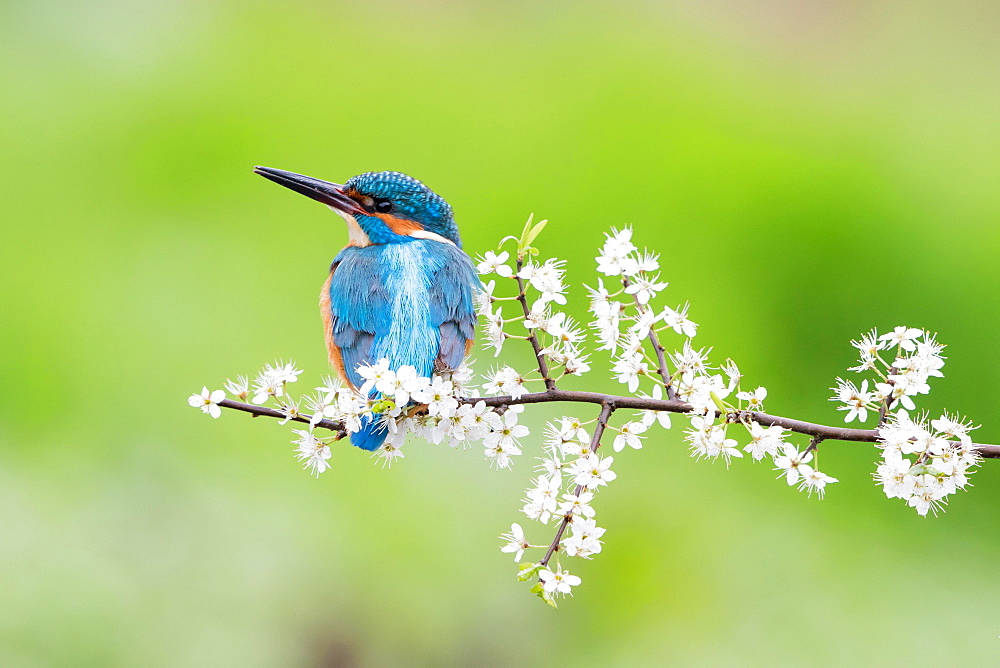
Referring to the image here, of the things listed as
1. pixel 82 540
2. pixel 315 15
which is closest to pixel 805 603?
pixel 82 540

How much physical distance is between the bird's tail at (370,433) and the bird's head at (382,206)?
20.2 inches

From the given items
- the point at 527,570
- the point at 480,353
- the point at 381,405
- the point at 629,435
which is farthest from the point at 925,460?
the point at 480,353

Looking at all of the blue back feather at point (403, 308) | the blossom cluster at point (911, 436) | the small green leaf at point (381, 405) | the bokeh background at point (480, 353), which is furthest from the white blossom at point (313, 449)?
the bokeh background at point (480, 353)

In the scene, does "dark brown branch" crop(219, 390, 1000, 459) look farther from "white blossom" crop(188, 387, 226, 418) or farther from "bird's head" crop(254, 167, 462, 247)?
"bird's head" crop(254, 167, 462, 247)

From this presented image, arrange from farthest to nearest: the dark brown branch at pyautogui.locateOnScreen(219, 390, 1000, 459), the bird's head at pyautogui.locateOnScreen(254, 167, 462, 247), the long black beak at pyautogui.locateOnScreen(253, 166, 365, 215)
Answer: the bird's head at pyautogui.locateOnScreen(254, 167, 462, 247) → the long black beak at pyautogui.locateOnScreen(253, 166, 365, 215) → the dark brown branch at pyautogui.locateOnScreen(219, 390, 1000, 459)

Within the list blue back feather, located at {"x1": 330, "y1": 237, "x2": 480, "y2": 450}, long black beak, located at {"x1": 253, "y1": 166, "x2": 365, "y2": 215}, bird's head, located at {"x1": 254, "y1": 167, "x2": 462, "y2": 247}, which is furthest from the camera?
bird's head, located at {"x1": 254, "y1": 167, "x2": 462, "y2": 247}

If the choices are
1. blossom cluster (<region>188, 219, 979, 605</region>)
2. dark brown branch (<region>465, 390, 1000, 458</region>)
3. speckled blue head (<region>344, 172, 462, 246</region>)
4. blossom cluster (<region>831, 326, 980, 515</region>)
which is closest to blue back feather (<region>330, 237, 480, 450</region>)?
speckled blue head (<region>344, 172, 462, 246</region>)

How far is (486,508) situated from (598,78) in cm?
188

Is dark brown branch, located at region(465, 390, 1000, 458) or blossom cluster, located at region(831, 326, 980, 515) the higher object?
blossom cluster, located at region(831, 326, 980, 515)

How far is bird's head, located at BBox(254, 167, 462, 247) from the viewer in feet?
5.04

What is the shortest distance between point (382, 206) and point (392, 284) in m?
0.25

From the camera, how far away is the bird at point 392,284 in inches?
49.5

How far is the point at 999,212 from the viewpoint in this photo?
121 inches

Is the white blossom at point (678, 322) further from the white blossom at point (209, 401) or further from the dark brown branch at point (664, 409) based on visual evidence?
the white blossom at point (209, 401)
